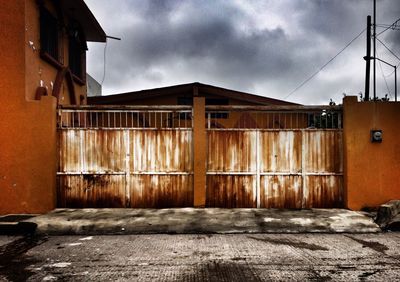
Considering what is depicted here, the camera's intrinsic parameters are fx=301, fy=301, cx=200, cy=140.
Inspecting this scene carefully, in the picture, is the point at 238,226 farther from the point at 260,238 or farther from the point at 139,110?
the point at 139,110

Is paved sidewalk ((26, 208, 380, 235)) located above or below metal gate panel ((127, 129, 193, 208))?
below

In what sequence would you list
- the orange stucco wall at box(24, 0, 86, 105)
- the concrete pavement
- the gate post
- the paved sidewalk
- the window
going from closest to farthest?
the concrete pavement
the paved sidewalk
the orange stucco wall at box(24, 0, 86, 105)
the gate post
the window

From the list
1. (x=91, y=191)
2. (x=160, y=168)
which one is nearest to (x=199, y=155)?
(x=160, y=168)

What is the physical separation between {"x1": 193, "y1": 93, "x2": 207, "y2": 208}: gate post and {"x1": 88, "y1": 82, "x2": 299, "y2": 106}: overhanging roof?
5319 mm

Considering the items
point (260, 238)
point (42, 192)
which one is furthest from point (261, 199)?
point (42, 192)

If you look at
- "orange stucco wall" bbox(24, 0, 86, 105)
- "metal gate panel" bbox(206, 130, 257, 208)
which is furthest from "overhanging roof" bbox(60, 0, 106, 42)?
"metal gate panel" bbox(206, 130, 257, 208)

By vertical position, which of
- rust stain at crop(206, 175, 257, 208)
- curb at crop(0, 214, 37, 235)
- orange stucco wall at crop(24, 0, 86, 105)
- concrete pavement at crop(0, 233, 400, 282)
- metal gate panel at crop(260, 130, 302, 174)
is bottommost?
concrete pavement at crop(0, 233, 400, 282)

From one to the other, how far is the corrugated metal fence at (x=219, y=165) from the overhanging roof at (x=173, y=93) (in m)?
5.14

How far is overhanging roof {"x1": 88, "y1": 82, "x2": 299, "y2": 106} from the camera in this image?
1216 cm

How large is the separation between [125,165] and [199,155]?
178 centimetres

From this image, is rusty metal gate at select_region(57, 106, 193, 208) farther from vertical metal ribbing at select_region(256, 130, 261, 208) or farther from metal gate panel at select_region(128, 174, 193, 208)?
vertical metal ribbing at select_region(256, 130, 261, 208)

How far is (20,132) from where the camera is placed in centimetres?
667

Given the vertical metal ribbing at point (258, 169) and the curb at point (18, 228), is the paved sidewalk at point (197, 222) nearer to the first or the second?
the curb at point (18, 228)

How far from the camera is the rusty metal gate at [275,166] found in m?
7.17
